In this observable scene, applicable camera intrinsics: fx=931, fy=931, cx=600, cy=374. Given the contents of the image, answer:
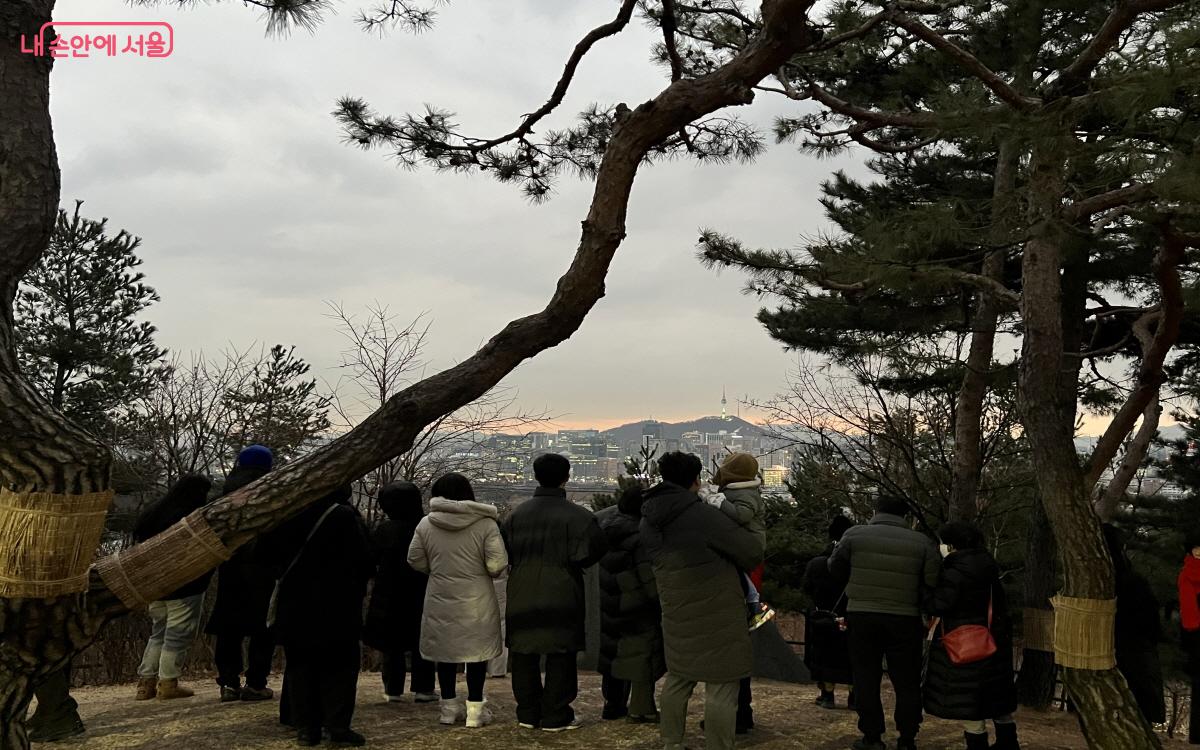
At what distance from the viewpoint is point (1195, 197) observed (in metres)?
3.43

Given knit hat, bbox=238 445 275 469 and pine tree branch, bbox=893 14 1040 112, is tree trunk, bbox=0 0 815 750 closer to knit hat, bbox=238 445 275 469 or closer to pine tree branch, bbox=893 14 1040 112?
pine tree branch, bbox=893 14 1040 112

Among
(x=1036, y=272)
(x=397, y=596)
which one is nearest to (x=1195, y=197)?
(x=1036, y=272)

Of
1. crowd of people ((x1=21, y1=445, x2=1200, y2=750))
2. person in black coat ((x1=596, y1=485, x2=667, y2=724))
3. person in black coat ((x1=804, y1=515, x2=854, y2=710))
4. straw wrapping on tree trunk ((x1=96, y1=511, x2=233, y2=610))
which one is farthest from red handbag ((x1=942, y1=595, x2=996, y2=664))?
straw wrapping on tree trunk ((x1=96, y1=511, x2=233, y2=610))

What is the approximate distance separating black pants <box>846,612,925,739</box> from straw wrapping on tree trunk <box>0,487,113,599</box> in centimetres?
366

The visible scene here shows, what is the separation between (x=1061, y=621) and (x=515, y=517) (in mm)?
2795

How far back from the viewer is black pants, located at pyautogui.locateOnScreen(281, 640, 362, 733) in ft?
14.9

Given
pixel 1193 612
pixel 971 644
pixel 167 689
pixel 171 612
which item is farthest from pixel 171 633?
pixel 1193 612

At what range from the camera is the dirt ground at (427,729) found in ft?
15.2

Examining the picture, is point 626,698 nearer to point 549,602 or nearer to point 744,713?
point 744,713

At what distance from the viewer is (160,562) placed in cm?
323

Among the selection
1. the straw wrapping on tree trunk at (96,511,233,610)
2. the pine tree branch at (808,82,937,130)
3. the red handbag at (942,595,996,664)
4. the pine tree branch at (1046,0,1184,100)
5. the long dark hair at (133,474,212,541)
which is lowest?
the red handbag at (942,595,996,664)

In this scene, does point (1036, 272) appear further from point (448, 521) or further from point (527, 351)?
point (448, 521)

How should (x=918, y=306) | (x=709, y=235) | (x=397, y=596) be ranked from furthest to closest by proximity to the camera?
(x=918, y=306)
(x=709, y=235)
(x=397, y=596)

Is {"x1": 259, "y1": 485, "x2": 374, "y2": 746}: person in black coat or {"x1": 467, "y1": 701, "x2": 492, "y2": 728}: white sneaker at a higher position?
{"x1": 259, "y1": 485, "x2": 374, "y2": 746}: person in black coat
